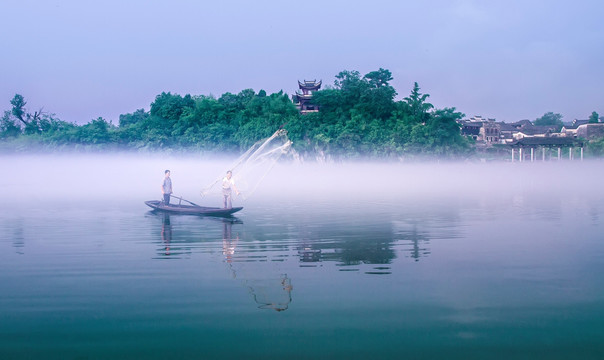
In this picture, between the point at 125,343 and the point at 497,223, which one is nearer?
the point at 125,343

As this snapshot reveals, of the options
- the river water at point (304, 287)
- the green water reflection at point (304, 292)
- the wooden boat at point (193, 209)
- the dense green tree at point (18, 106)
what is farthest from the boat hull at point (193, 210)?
the dense green tree at point (18, 106)

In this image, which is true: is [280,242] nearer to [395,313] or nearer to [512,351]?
[395,313]

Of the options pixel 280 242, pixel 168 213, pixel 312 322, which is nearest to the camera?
pixel 312 322

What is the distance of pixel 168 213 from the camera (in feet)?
72.2

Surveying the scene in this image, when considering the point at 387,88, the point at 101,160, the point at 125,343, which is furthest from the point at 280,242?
the point at 101,160

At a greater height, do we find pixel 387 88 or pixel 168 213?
pixel 387 88

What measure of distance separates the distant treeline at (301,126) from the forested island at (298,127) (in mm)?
99

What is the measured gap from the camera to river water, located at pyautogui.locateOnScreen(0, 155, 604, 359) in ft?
23.2

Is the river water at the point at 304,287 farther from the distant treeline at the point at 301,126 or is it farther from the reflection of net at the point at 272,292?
the distant treeline at the point at 301,126

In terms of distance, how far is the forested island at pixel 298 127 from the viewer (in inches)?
2263

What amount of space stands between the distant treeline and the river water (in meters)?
36.7

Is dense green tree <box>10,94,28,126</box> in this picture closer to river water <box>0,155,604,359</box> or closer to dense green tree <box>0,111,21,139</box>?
dense green tree <box>0,111,21,139</box>

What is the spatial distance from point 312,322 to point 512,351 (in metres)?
2.58

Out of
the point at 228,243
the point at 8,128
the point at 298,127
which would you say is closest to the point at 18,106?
the point at 8,128
